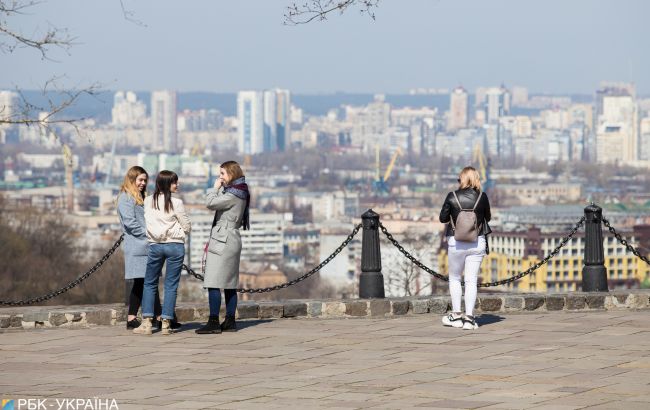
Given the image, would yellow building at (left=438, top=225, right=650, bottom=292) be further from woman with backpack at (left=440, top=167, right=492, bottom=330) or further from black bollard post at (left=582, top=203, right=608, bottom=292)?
woman with backpack at (left=440, top=167, right=492, bottom=330)

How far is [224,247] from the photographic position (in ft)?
40.1

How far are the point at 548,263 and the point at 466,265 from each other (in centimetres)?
6124

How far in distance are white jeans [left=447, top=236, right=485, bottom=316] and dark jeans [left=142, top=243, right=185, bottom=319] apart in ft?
6.55

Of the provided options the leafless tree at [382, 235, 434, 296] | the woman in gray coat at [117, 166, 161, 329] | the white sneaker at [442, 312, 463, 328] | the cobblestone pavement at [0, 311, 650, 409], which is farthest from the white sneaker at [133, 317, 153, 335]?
the leafless tree at [382, 235, 434, 296]

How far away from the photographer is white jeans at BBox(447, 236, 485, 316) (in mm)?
12609

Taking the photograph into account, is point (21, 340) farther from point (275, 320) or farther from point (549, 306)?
point (549, 306)

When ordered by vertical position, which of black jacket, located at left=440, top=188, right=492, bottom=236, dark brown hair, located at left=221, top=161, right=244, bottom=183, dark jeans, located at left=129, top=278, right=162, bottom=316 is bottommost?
dark jeans, located at left=129, top=278, right=162, bottom=316

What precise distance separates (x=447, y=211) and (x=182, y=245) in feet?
6.42

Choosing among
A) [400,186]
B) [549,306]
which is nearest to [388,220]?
[400,186]

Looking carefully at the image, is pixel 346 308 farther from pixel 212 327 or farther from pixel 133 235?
pixel 133 235

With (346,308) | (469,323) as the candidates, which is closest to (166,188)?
(346,308)

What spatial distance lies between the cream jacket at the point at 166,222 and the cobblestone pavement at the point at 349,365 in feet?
2.34

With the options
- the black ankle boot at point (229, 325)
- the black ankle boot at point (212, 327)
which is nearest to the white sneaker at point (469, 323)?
the black ankle boot at point (229, 325)

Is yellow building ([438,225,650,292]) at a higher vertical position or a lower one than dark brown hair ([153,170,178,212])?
lower
